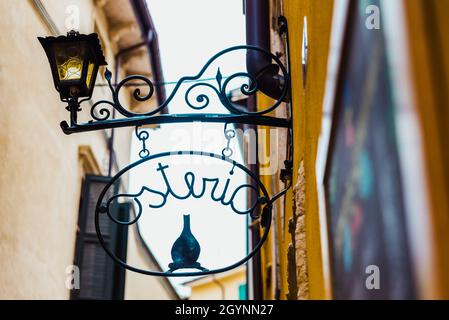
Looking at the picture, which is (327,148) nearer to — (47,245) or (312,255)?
(312,255)

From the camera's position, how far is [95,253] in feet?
34.9

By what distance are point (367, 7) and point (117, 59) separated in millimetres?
12538

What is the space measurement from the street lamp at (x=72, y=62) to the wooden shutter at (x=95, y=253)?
589 centimetres

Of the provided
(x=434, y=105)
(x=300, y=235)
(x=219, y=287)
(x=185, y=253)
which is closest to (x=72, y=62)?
(x=185, y=253)

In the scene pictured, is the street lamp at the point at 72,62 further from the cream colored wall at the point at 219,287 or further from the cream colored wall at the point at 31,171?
the cream colored wall at the point at 219,287

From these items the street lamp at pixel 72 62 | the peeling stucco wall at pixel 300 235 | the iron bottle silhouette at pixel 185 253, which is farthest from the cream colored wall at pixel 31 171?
the peeling stucco wall at pixel 300 235

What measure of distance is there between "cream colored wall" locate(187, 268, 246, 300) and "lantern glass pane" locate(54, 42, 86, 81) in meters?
33.7

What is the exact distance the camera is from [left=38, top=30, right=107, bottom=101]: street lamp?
474cm

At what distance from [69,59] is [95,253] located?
6.21m

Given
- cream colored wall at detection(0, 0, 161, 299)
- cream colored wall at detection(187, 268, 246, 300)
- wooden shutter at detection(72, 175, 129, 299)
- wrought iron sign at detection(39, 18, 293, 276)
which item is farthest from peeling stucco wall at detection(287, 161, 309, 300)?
cream colored wall at detection(187, 268, 246, 300)

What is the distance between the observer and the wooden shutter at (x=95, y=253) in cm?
1051

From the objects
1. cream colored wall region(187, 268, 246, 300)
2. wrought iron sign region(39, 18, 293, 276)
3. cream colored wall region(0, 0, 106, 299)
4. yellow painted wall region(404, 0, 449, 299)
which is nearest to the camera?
yellow painted wall region(404, 0, 449, 299)

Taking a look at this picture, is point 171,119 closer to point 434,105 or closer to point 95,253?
point 434,105

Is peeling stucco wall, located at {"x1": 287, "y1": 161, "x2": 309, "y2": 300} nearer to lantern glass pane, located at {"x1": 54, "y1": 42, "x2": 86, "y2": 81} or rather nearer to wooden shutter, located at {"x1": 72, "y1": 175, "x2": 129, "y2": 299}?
lantern glass pane, located at {"x1": 54, "y1": 42, "x2": 86, "y2": 81}
